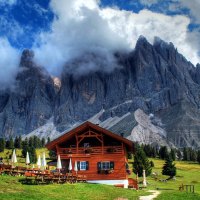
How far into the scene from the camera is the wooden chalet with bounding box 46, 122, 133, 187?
49.7 metres

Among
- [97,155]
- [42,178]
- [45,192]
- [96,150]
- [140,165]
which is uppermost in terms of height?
[96,150]

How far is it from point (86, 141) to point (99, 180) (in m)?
5.83

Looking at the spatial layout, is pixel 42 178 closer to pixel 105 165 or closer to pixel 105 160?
pixel 105 160

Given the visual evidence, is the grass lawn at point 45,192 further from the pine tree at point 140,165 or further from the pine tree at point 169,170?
the pine tree at point 169,170

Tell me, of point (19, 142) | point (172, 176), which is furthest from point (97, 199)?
point (19, 142)

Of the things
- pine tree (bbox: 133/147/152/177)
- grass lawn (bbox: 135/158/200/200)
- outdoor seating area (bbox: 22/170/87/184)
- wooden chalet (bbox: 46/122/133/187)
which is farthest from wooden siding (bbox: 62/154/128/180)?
pine tree (bbox: 133/147/152/177)

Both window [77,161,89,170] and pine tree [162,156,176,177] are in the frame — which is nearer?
window [77,161,89,170]

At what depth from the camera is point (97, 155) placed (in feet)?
165

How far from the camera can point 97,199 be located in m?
27.1

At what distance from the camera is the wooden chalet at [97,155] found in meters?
49.7

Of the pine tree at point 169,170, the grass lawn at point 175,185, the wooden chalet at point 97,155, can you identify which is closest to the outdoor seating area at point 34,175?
the grass lawn at point 175,185

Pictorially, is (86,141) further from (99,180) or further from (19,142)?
(19,142)

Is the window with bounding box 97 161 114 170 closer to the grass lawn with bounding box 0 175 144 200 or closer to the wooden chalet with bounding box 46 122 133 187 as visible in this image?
the wooden chalet with bounding box 46 122 133 187

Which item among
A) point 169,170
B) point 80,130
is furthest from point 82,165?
point 169,170
